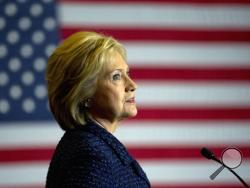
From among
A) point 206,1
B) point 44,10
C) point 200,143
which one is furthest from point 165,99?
point 44,10

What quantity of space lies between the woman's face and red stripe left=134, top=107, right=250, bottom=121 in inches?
45.7

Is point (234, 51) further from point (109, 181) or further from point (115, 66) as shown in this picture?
point (109, 181)

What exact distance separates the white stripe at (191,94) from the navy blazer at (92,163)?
4.07ft

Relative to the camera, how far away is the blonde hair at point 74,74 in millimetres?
1122

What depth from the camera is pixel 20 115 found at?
7.46 feet

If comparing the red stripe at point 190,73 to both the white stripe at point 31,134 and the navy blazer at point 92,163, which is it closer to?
the white stripe at point 31,134

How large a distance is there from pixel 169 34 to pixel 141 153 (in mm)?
561

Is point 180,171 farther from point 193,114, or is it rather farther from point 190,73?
point 190,73

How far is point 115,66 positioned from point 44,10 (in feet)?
4.02

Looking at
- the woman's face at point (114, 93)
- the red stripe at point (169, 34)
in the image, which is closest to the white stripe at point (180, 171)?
the red stripe at point (169, 34)

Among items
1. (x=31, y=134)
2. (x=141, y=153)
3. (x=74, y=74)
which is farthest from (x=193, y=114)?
(x=74, y=74)

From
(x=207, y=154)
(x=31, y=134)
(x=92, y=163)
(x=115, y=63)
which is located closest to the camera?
(x=92, y=163)

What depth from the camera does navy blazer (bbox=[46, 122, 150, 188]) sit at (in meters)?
0.96

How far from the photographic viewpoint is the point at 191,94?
2420 mm
